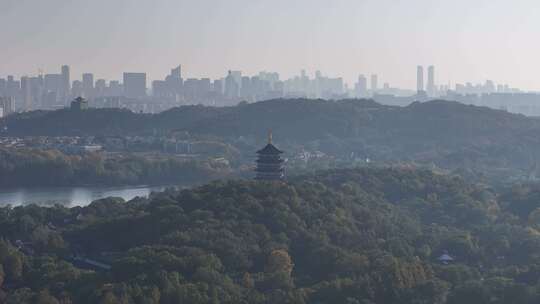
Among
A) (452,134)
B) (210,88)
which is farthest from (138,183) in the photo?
(210,88)

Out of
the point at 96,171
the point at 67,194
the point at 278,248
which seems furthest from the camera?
the point at 96,171

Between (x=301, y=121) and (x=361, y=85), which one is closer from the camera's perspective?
(x=301, y=121)

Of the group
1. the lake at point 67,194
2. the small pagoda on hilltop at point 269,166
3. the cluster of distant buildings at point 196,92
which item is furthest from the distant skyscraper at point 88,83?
the small pagoda on hilltop at point 269,166

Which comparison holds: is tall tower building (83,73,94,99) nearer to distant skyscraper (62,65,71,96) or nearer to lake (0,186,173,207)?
distant skyscraper (62,65,71,96)

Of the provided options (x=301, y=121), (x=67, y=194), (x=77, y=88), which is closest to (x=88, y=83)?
(x=77, y=88)

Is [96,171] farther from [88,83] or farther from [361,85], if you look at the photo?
[361,85]

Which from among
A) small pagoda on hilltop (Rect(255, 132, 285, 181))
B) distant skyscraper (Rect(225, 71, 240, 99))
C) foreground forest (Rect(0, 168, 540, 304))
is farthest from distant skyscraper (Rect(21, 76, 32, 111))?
foreground forest (Rect(0, 168, 540, 304))

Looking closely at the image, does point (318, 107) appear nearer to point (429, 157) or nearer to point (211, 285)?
point (429, 157)
